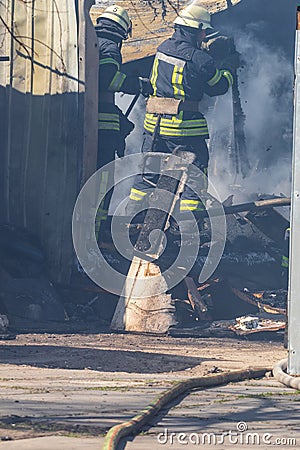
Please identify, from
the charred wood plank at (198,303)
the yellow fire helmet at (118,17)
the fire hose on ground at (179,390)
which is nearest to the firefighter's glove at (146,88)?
the yellow fire helmet at (118,17)

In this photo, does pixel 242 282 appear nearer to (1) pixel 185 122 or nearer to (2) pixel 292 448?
(1) pixel 185 122

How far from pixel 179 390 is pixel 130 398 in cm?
24

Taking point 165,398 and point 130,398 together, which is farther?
point 130,398

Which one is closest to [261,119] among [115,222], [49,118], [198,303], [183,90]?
[183,90]

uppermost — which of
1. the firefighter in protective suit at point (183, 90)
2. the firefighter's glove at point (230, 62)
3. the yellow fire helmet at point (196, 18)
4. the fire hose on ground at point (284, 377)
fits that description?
the yellow fire helmet at point (196, 18)

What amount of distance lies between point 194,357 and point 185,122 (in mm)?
3736

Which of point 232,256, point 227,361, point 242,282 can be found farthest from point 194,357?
point 232,256

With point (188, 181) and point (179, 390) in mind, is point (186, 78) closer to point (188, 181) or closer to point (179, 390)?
point (188, 181)

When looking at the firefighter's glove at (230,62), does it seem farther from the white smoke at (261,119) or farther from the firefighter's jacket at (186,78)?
the white smoke at (261,119)

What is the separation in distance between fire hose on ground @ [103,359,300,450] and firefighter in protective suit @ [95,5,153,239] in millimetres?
4055

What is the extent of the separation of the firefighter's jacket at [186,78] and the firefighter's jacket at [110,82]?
1.26 feet

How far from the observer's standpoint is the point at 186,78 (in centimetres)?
928

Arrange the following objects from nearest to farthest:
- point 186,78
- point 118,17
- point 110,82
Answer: point 110,82 → point 186,78 → point 118,17

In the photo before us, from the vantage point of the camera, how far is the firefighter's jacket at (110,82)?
9.11 metres
